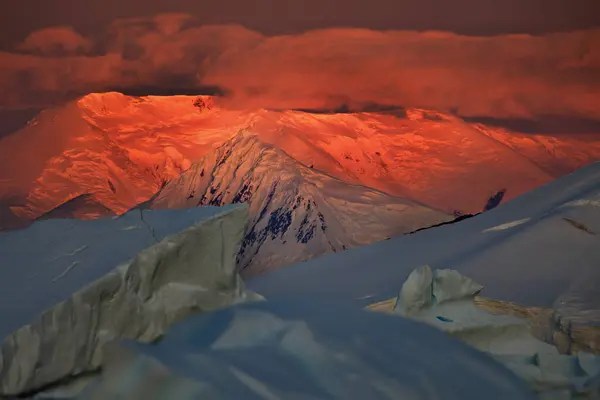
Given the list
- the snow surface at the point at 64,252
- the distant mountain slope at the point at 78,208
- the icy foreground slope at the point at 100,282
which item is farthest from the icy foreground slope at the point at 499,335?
the distant mountain slope at the point at 78,208

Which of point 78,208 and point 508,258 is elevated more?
point 508,258

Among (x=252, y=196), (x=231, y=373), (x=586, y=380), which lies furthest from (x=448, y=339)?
(x=252, y=196)

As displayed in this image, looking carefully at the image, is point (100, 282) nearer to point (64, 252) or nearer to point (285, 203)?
point (64, 252)

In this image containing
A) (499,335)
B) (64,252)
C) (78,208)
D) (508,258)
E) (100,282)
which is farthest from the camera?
(78,208)

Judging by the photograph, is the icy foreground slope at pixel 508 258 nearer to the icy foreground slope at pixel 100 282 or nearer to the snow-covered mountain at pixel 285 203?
the icy foreground slope at pixel 100 282

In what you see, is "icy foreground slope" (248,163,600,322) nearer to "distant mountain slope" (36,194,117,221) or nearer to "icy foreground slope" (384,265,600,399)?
"icy foreground slope" (384,265,600,399)

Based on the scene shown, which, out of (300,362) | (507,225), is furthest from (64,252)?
(507,225)

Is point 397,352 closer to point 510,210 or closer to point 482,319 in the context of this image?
point 482,319
